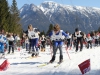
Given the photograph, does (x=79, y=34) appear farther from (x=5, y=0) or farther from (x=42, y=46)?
(x=5, y=0)

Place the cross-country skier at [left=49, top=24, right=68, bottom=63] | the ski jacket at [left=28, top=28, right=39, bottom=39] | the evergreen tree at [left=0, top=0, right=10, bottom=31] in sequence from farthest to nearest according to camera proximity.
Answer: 1. the evergreen tree at [left=0, top=0, right=10, bottom=31]
2. the ski jacket at [left=28, top=28, right=39, bottom=39]
3. the cross-country skier at [left=49, top=24, right=68, bottom=63]

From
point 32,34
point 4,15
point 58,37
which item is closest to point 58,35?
point 58,37

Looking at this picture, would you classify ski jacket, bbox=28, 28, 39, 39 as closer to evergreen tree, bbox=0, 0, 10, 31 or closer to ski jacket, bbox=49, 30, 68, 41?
ski jacket, bbox=49, 30, 68, 41

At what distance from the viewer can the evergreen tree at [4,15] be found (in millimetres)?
62706

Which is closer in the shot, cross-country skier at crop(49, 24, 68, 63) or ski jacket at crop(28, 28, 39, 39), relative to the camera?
cross-country skier at crop(49, 24, 68, 63)

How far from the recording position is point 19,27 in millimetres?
84875

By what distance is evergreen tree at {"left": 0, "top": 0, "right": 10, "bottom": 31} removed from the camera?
62.7 m

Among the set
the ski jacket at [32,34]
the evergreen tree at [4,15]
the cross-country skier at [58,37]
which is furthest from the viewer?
the evergreen tree at [4,15]

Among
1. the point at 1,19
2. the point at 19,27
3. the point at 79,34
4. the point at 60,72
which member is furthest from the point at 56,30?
the point at 19,27

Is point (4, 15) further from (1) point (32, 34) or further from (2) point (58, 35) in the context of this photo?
(2) point (58, 35)

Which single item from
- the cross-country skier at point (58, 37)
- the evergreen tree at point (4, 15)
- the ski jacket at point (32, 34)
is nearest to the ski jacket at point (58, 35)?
the cross-country skier at point (58, 37)

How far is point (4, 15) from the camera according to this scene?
6544cm

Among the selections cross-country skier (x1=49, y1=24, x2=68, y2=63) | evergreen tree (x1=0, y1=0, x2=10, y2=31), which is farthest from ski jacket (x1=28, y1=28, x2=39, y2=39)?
evergreen tree (x1=0, y1=0, x2=10, y2=31)

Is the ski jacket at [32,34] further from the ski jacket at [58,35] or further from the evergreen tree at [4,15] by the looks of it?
the evergreen tree at [4,15]
